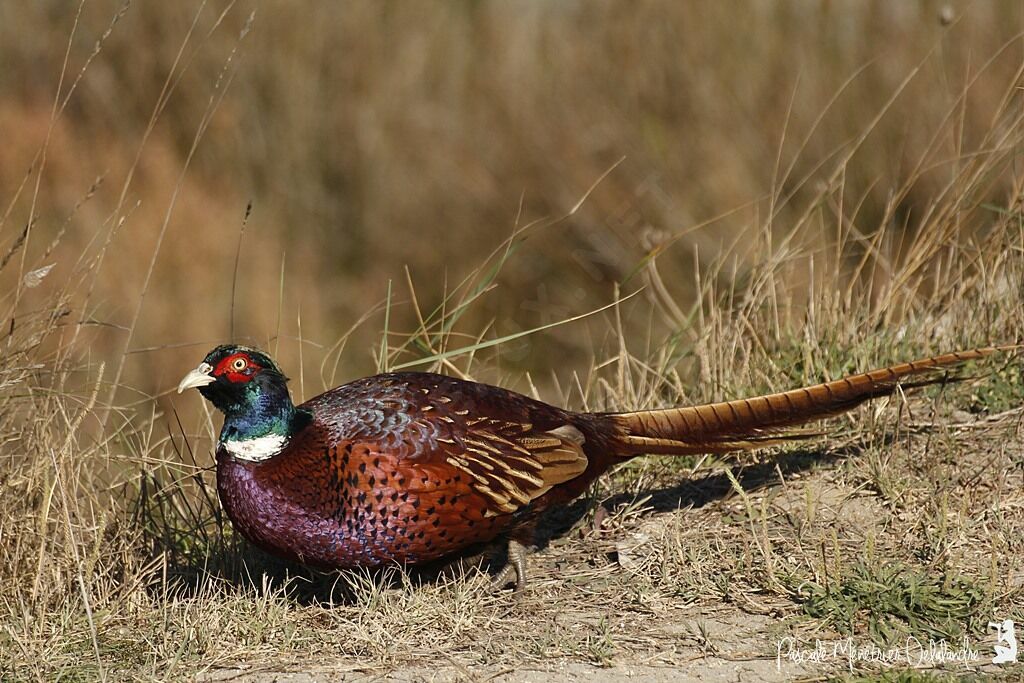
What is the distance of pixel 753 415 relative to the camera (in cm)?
427

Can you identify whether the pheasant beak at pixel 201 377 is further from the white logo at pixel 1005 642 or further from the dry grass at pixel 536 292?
the white logo at pixel 1005 642

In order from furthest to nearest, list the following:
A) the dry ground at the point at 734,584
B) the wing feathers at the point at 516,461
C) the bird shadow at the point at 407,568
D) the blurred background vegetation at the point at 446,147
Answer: the blurred background vegetation at the point at 446,147, the bird shadow at the point at 407,568, the wing feathers at the point at 516,461, the dry ground at the point at 734,584

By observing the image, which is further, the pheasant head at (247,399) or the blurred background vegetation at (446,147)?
the blurred background vegetation at (446,147)

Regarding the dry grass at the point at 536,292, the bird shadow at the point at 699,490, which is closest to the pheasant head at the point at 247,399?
the dry grass at the point at 536,292

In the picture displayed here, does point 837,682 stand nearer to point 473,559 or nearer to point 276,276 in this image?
point 473,559

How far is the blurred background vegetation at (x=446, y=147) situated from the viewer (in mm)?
8102

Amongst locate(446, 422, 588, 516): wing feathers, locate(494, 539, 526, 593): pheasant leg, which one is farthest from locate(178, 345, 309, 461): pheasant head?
locate(494, 539, 526, 593): pheasant leg

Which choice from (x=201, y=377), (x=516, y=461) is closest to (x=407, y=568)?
(x=516, y=461)

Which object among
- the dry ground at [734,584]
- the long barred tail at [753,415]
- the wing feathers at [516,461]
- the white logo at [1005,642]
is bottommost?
the white logo at [1005,642]

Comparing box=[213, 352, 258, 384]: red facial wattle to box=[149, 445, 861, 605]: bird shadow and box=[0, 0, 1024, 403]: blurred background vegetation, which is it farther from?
box=[0, 0, 1024, 403]: blurred background vegetation

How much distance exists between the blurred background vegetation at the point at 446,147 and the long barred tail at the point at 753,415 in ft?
10.9

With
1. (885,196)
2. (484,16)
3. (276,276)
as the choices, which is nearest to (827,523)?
(885,196)

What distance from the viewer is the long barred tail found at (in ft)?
13.9

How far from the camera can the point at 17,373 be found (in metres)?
3.94
